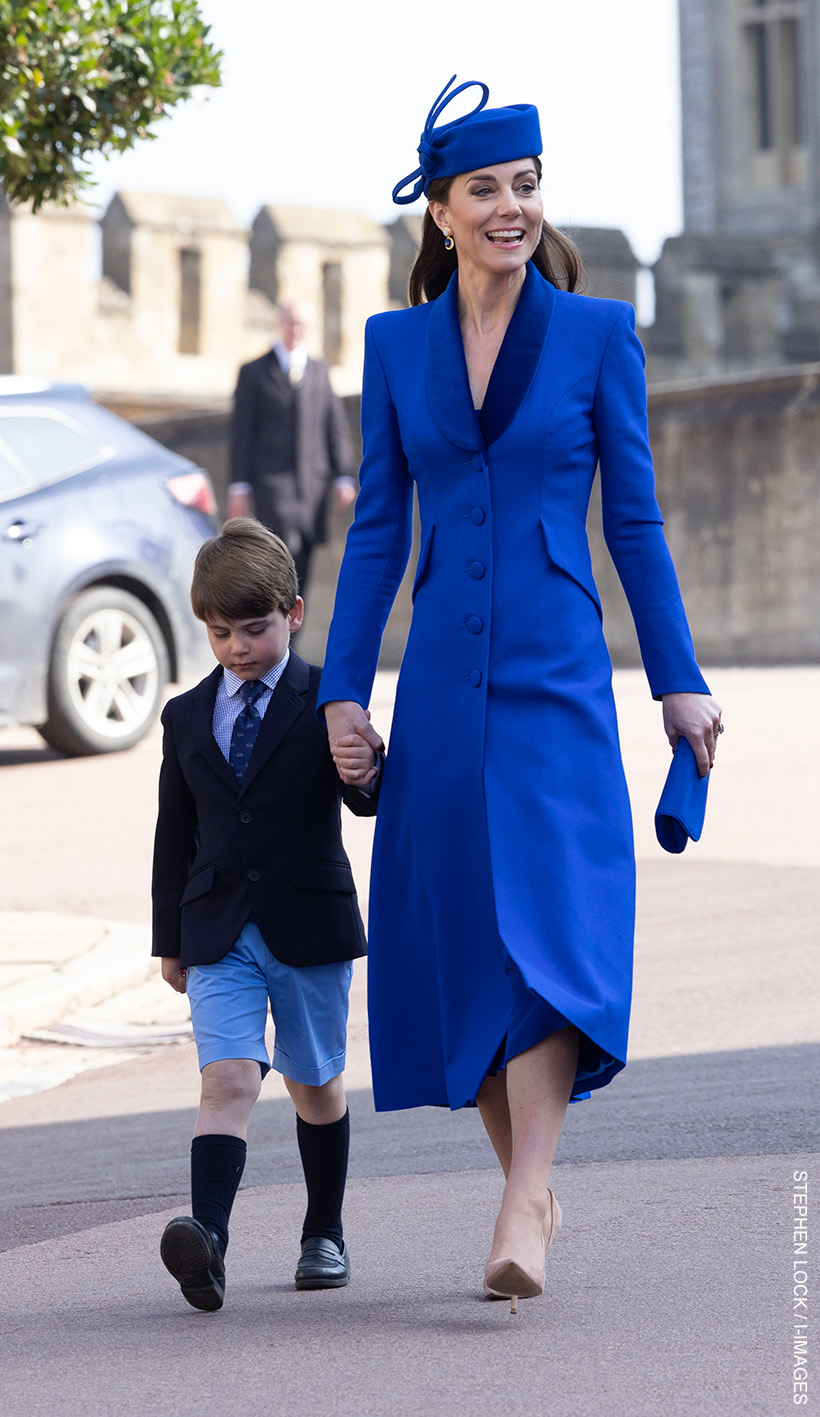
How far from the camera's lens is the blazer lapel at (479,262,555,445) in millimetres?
3666

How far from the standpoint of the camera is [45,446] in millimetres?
10797

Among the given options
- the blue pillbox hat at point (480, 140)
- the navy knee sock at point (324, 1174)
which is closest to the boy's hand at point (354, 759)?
the navy knee sock at point (324, 1174)

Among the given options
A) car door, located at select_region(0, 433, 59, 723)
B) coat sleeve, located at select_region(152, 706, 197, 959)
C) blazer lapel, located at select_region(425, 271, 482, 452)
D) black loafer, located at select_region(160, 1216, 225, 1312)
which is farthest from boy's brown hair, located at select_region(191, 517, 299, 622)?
car door, located at select_region(0, 433, 59, 723)

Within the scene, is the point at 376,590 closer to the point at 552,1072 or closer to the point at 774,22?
the point at 552,1072

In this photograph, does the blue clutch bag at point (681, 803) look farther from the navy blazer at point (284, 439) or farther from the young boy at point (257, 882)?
the navy blazer at point (284, 439)

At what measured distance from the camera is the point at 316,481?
1238 cm

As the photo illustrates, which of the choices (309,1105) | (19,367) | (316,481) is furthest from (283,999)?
(19,367)

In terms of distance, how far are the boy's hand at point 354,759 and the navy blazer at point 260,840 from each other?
1.4 inches

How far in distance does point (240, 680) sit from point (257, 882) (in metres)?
0.38

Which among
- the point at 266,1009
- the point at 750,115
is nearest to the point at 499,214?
the point at 266,1009

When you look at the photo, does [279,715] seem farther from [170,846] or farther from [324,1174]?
[324,1174]

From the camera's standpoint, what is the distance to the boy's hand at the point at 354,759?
144 inches

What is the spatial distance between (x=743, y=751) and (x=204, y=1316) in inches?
295

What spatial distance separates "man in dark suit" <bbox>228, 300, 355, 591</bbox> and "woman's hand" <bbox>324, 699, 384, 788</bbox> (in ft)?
28.1
